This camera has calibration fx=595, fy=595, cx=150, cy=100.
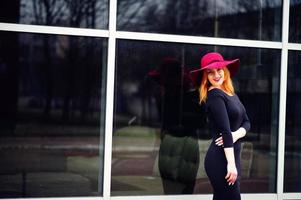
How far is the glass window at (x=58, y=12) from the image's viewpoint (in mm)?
5281

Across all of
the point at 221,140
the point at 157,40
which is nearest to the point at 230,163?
the point at 221,140

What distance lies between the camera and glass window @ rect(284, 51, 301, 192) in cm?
621

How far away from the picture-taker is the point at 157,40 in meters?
5.68

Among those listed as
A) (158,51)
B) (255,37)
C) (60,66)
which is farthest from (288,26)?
(60,66)

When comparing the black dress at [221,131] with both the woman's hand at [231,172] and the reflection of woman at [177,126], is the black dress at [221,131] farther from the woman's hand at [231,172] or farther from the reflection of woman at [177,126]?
the reflection of woman at [177,126]

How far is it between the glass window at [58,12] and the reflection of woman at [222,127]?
1.45 meters

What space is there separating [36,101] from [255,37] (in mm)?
2306

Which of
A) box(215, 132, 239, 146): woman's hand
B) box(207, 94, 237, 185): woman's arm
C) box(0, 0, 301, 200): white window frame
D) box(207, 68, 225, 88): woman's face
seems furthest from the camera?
box(0, 0, 301, 200): white window frame

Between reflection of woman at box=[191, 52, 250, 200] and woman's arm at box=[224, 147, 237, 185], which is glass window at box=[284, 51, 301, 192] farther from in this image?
woman's arm at box=[224, 147, 237, 185]

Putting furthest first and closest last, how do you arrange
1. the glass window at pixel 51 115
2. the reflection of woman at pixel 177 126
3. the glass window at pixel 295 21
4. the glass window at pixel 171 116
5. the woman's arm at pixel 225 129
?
1. the glass window at pixel 295 21
2. the reflection of woman at pixel 177 126
3. the glass window at pixel 171 116
4. the glass window at pixel 51 115
5. the woman's arm at pixel 225 129

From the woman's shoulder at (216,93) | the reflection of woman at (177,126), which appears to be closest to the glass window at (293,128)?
the reflection of woman at (177,126)

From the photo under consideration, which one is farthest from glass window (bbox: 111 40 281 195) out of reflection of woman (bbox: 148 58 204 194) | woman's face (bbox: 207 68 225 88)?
Result: woman's face (bbox: 207 68 225 88)

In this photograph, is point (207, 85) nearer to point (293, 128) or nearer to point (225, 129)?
point (225, 129)

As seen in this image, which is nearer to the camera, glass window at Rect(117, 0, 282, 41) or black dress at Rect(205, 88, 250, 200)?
black dress at Rect(205, 88, 250, 200)
